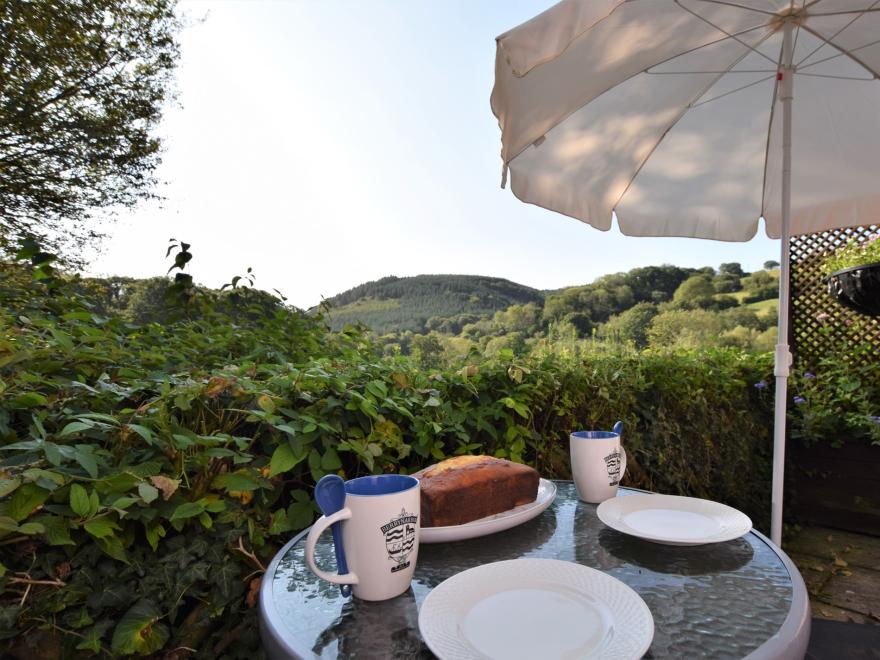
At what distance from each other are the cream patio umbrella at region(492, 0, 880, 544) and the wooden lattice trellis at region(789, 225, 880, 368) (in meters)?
2.15

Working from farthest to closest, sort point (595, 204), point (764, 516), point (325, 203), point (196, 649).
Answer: point (325, 203)
point (764, 516)
point (595, 204)
point (196, 649)

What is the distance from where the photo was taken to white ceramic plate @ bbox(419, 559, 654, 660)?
56 cm

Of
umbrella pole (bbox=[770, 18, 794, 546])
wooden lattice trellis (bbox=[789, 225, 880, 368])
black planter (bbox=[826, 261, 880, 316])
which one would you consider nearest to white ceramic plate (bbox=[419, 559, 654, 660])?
umbrella pole (bbox=[770, 18, 794, 546])

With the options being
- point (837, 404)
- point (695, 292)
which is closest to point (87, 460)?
point (837, 404)

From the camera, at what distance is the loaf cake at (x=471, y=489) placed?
90 centimetres

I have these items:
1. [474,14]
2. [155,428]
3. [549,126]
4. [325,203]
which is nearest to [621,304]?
[325,203]

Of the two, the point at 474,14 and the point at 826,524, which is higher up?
the point at 474,14

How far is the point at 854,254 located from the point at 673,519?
14.0 ft

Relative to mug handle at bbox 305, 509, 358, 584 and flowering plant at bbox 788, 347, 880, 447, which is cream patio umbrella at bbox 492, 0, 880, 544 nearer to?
mug handle at bbox 305, 509, 358, 584

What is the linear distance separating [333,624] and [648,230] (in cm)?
236

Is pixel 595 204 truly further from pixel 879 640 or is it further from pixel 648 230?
pixel 879 640

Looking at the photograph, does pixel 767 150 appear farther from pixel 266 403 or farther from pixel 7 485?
pixel 7 485

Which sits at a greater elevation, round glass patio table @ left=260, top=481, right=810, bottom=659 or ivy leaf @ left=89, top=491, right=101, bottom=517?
ivy leaf @ left=89, top=491, right=101, bottom=517

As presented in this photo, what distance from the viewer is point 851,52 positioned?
1.83 meters
